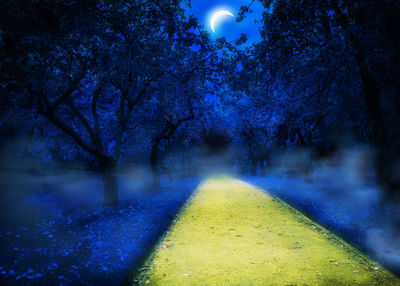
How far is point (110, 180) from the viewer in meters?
15.6

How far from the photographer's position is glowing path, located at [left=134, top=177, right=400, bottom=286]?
6328 millimetres

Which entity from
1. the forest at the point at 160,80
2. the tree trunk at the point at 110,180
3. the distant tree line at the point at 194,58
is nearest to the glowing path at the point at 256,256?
the forest at the point at 160,80

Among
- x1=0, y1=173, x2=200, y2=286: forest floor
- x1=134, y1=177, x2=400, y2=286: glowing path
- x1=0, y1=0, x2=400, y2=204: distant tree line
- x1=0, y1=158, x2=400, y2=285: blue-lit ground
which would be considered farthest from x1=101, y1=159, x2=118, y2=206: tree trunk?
x1=134, y1=177, x2=400, y2=286: glowing path

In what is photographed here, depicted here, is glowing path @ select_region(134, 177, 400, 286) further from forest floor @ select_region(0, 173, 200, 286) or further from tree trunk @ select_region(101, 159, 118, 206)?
tree trunk @ select_region(101, 159, 118, 206)

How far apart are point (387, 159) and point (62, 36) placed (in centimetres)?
1573

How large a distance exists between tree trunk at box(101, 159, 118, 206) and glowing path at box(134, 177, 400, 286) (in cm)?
583

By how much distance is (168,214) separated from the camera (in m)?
13.7

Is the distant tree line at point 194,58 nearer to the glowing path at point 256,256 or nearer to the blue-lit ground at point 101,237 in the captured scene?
the blue-lit ground at point 101,237

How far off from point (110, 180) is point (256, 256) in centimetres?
1111

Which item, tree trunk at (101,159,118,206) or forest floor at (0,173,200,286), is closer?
forest floor at (0,173,200,286)

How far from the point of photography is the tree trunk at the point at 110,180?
15.3 metres

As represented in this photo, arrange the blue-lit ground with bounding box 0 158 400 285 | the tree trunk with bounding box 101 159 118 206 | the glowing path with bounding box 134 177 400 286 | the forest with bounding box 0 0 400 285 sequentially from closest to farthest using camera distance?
the glowing path with bounding box 134 177 400 286, the blue-lit ground with bounding box 0 158 400 285, the forest with bounding box 0 0 400 285, the tree trunk with bounding box 101 159 118 206

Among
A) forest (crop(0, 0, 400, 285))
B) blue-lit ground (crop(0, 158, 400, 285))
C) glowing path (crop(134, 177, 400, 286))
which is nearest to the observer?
glowing path (crop(134, 177, 400, 286))

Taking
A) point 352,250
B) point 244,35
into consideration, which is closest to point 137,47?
point 244,35
